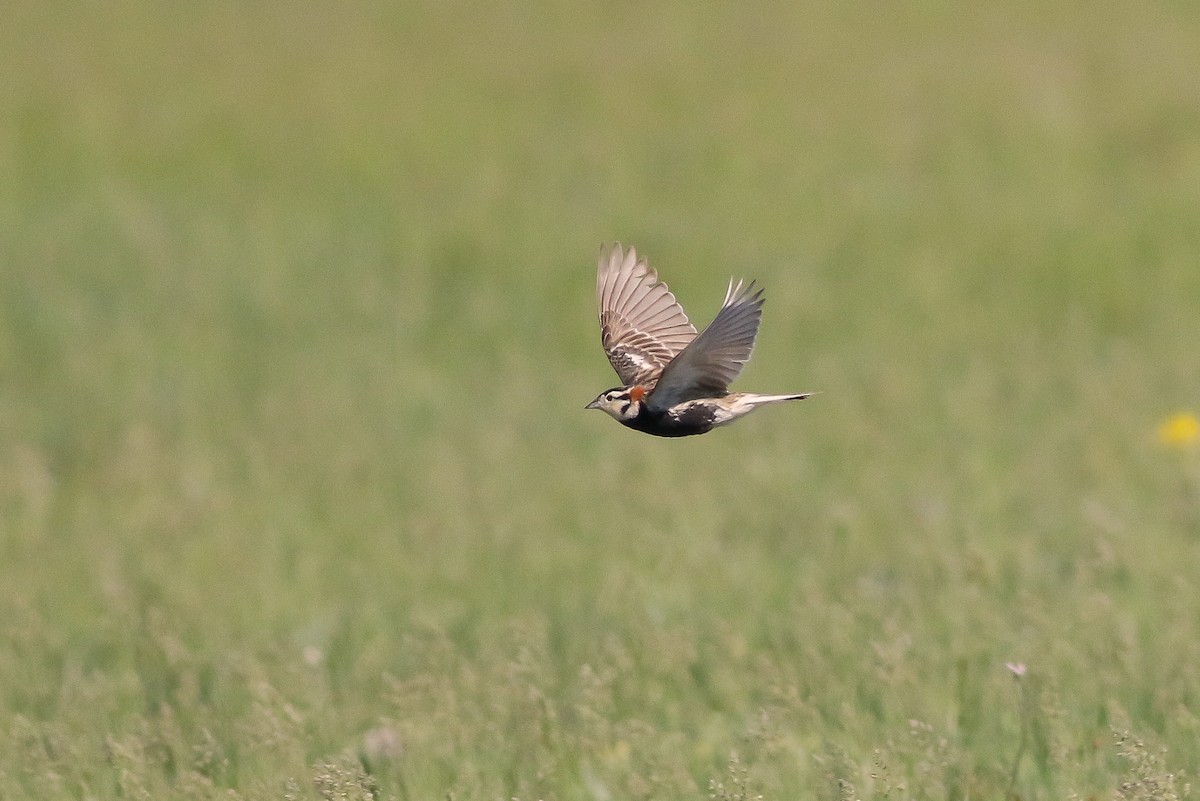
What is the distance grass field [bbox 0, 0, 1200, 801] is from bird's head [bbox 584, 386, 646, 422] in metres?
0.77

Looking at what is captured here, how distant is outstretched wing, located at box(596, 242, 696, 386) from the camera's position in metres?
4.37

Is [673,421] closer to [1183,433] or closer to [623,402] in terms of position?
[623,402]

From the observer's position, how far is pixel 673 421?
10.7 feet

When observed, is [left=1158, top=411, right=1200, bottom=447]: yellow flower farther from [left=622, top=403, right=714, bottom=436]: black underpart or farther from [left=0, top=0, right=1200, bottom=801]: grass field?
[left=622, top=403, right=714, bottom=436]: black underpart

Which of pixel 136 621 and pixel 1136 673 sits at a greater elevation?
pixel 1136 673

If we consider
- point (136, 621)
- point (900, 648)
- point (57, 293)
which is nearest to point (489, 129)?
point (57, 293)

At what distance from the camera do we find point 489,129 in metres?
15.2

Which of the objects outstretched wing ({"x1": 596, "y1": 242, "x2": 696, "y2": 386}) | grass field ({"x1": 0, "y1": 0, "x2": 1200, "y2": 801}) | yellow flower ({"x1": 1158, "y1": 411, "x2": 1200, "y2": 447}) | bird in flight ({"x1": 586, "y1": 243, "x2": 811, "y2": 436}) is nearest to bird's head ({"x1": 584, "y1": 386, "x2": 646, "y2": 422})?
bird in flight ({"x1": 586, "y1": 243, "x2": 811, "y2": 436})

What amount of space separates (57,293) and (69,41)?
593 cm

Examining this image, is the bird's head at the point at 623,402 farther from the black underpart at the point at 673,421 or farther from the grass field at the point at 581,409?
→ the grass field at the point at 581,409

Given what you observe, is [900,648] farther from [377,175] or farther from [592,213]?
[377,175]

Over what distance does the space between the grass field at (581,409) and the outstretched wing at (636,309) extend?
85 centimetres

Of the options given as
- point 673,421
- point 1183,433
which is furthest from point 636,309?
point 1183,433

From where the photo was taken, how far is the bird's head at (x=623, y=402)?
3.32m
